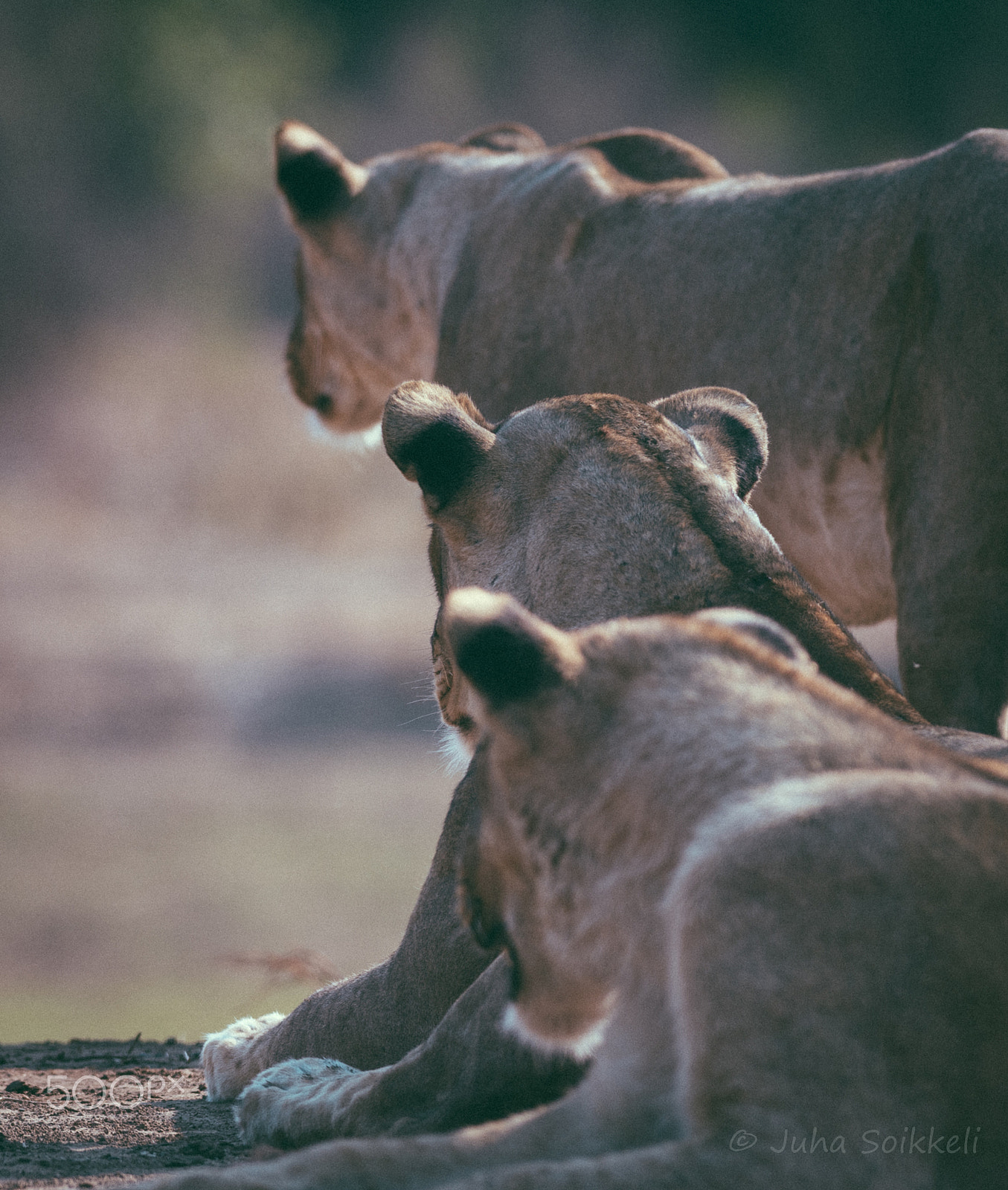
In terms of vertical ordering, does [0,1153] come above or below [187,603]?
below

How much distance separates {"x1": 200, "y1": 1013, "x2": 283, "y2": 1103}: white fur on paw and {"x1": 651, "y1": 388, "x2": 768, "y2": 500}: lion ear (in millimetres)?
1581

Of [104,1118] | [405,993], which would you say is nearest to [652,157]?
[405,993]

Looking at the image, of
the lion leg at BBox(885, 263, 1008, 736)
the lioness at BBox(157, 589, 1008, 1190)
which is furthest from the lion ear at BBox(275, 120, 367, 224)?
the lioness at BBox(157, 589, 1008, 1190)

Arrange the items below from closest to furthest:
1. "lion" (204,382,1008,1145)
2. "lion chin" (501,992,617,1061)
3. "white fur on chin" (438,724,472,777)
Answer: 1. "lion chin" (501,992,617,1061)
2. "lion" (204,382,1008,1145)
3. "white fur on chin" (438,724,472,777)

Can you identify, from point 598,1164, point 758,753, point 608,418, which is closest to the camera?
point 598,1164

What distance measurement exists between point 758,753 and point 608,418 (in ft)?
4.25

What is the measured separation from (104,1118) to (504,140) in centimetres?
460

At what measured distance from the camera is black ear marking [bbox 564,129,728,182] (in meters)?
5.99

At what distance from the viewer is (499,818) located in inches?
95.2

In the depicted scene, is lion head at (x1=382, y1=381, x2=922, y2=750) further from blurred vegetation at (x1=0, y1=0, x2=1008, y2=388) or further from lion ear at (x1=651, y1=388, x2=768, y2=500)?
blurred vegetation at (x1=0, y1=0, x2=1008, y2=388)

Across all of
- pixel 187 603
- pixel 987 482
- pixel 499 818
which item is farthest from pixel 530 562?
pixel 187 603

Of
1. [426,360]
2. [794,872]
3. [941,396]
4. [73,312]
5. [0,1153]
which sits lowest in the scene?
[0,1153]

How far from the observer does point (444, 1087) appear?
2936mm

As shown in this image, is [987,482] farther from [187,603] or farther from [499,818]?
[187,603]
